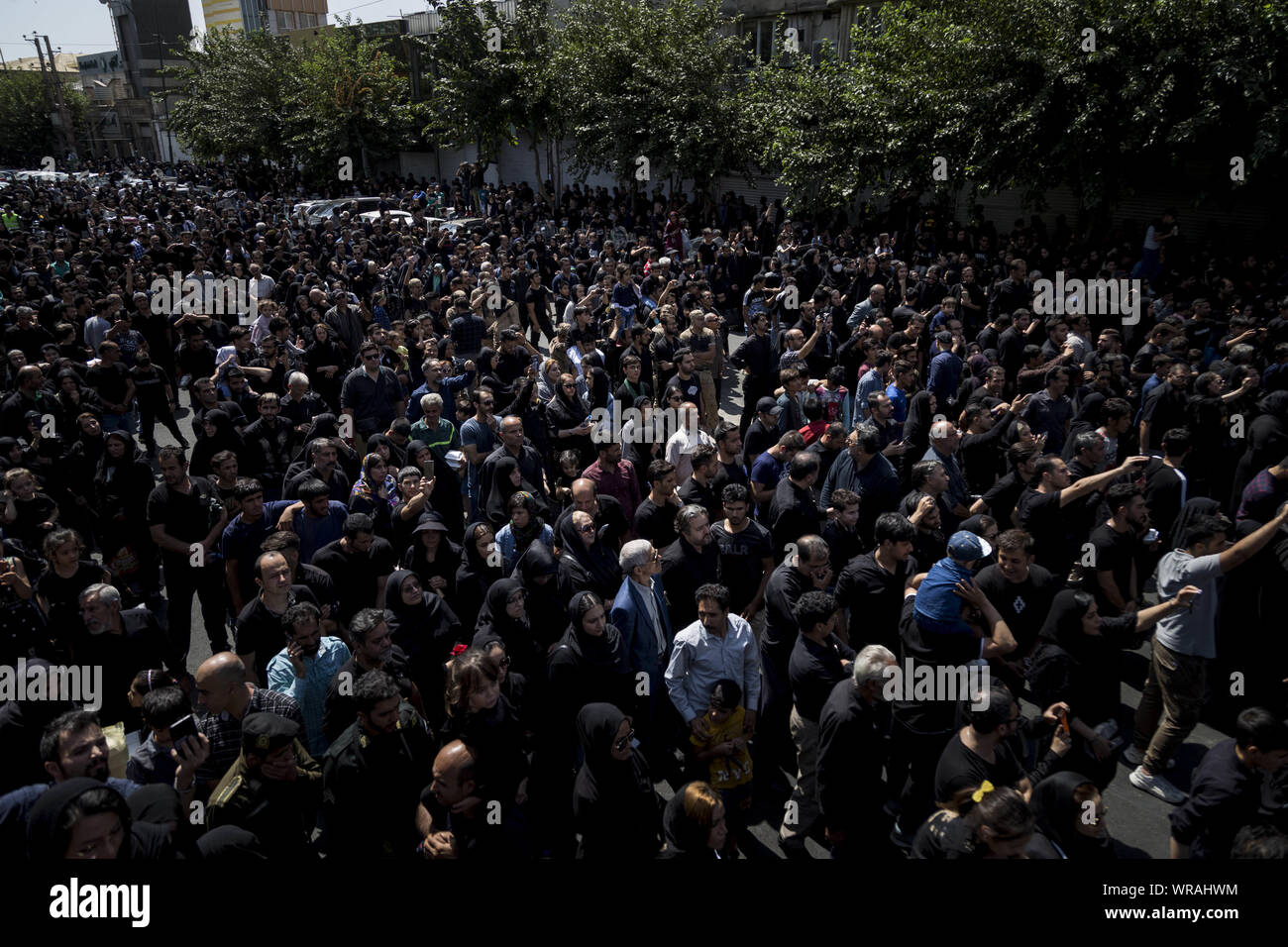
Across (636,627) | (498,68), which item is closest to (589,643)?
(636,627)

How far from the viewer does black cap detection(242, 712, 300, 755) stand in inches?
139

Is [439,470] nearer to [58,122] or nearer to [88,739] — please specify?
[88,739]

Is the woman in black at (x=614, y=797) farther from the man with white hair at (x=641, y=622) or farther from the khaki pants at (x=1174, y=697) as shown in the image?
the khaki pants at (x=1174, y=697)

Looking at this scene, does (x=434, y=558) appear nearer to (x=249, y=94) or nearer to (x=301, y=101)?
(x=301, y=101)

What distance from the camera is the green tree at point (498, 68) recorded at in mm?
25016

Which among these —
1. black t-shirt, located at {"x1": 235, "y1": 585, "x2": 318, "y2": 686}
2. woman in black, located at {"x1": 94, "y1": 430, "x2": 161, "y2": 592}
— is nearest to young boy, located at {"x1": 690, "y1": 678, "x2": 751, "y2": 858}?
black t-shirt, located at {"x1": 235, "y1": 585, "x2": 318, "y2": 686}

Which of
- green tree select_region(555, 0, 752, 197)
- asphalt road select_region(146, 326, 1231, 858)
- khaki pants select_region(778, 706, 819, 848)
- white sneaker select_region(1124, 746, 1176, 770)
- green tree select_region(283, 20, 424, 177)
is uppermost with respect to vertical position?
green tree select_region(283, 20, 424, 177)

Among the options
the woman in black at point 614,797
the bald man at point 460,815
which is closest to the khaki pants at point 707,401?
the woman in black at point 614,797

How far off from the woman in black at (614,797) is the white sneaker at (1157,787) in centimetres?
320

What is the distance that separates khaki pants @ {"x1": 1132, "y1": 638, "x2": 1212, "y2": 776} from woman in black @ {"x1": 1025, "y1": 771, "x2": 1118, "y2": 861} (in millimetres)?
1658

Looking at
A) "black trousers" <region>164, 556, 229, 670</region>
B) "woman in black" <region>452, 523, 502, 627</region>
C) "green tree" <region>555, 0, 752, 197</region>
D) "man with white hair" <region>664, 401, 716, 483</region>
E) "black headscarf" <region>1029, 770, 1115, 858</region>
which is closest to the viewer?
"black headscarf" <region>1029, 770, 1115, 858</region>

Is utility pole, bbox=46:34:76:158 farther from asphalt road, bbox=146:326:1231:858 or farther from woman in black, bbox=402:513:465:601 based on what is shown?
asphalt road, bbox=146:326:1231:858
